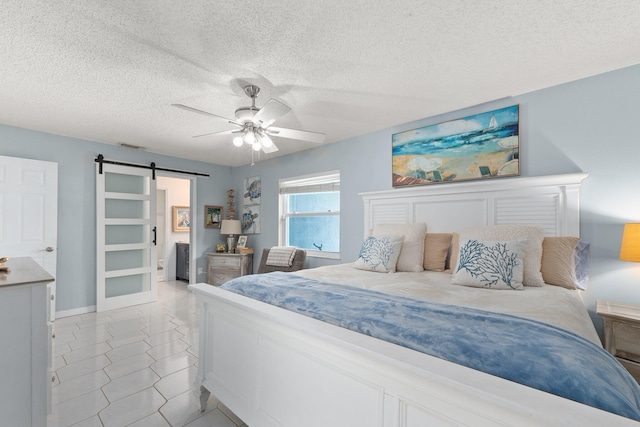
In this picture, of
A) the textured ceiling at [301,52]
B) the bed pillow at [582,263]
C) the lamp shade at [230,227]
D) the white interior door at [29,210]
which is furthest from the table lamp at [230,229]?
the bed pillow at [582,263]

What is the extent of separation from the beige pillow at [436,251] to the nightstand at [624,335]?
42.5 inches

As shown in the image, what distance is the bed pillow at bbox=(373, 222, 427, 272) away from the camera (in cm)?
271

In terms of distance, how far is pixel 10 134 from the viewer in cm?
345

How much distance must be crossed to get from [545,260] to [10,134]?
5714 mm

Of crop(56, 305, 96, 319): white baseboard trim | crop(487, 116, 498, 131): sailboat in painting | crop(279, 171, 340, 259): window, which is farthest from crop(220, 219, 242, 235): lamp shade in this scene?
crop(487, 116, 498, 131): sailboat in painting

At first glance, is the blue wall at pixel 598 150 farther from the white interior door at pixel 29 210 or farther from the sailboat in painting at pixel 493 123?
the white interior door at pixel 29 210

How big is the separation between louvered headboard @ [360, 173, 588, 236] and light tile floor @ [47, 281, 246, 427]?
7.90 ft

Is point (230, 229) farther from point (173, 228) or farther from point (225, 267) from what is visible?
point (173, 228)

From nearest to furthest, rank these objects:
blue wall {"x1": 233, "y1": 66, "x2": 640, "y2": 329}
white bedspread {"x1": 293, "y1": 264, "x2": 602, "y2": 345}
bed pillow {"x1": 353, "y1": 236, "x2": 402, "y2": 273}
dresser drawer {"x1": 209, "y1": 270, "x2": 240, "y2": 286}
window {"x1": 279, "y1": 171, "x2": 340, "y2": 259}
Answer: white bedspread {"x1": 293, "y1": 264, "x2": 602, "y2": 345} < blue wall {"x1": 233, "y1": 66, "x2": 640, "y2": 329} < bed pillow {"x1": 353, "y1": 236, "x2": 402, "y2": 273} < window {"x1": 279, "y1": 171, "x2": 340, "y2": 259} < dresser drawer {"x1": 209, "y1": 270, "x2": 240, "y2": 286}

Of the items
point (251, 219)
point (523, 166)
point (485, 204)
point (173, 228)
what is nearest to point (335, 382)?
point (485, 204)

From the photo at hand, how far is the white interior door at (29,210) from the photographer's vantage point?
3.28 meters

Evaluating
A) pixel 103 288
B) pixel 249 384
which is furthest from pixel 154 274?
pixel 249 384

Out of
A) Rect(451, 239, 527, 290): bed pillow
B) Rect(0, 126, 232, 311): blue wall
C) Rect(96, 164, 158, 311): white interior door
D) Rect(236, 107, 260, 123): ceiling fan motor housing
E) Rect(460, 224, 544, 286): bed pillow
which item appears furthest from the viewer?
Rect(96, 164, 158, 311): white interior door

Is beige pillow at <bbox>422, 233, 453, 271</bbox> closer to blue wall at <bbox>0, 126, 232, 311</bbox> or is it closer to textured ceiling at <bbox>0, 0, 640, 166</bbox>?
textured ceiling at <bbox>0, 0, 640, 166</bbox>
